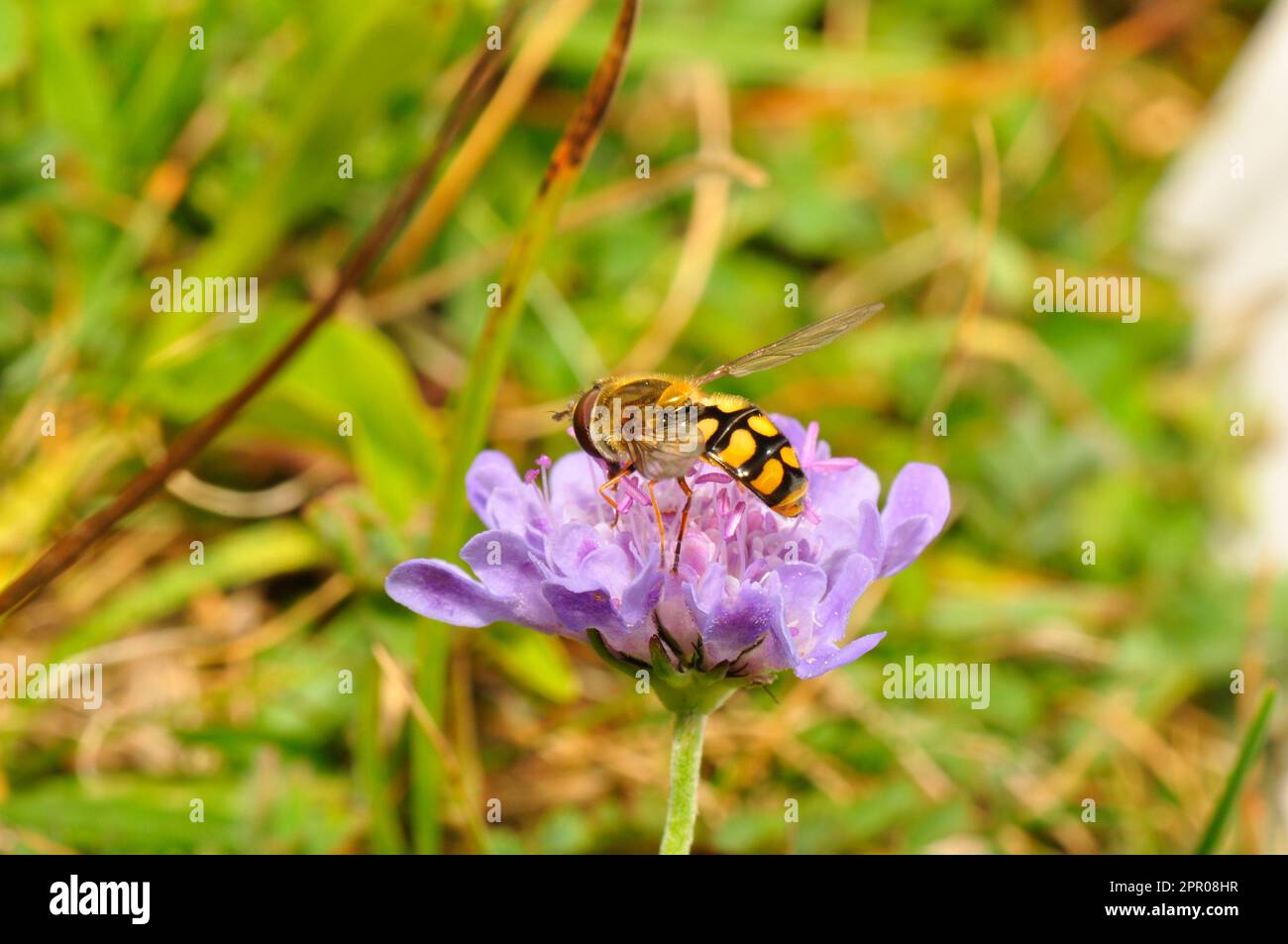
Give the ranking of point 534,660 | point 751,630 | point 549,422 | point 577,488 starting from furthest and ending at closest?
point 549,422 < point 534,660 < point 577,488 < point 751,630

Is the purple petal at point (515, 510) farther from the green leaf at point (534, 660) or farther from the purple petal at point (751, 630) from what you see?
the green leaf at point (534, 660)

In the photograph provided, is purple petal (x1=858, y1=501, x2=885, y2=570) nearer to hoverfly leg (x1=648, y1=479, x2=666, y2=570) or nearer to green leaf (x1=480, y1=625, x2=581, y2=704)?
hoverfly leg (x1=648, y1=479, x2=666, y2=570)

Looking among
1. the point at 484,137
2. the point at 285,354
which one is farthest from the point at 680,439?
the point at 484,137

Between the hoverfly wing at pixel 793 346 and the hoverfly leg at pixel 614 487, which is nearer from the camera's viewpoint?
the hoverfly leg at pixel 614 487

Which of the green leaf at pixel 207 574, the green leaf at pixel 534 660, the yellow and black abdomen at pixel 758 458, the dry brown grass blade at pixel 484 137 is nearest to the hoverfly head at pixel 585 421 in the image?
the yellow and black abdomen at pixel 758 458

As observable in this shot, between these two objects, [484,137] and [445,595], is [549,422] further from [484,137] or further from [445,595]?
[445,595]
